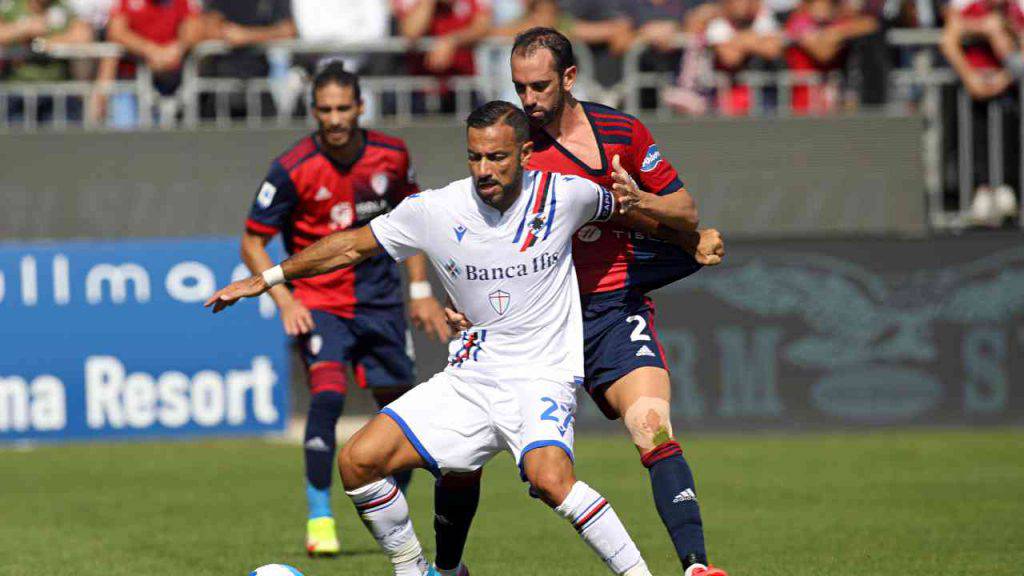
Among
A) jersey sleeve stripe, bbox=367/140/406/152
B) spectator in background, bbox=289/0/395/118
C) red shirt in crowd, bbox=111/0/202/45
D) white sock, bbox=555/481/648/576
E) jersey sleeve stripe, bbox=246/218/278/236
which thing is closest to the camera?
white sock, bbox=555/481/648/576

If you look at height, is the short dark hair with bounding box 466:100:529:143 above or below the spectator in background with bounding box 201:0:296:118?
below

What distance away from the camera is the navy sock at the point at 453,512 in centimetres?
714

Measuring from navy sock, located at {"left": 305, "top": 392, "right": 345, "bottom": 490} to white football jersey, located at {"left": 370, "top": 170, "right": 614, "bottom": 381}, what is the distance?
218 cm

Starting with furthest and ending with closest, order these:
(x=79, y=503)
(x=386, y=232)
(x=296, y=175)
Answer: (x=79, y=503) → (x=296, y=175) → (x=386, y=232)

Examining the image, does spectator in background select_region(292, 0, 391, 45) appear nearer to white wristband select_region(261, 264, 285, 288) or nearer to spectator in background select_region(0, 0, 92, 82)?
spectator in background select_region(0, 0, 92, 82)

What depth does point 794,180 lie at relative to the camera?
1570 cm

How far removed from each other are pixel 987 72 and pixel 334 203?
8.65 meters

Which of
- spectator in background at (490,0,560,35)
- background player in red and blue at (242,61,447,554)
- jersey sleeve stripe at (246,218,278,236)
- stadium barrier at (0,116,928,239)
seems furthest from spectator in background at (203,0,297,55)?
jersey sleeve stripe at (246,218,278,236)

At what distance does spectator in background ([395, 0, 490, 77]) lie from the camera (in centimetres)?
1524

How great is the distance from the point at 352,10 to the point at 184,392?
4014 millimetres

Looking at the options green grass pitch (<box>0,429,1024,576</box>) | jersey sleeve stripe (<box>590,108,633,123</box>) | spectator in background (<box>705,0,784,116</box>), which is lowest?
green grass pitch (<box>0,429,1024,576</box>)

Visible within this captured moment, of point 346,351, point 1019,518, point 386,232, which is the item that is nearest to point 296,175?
point 346,351

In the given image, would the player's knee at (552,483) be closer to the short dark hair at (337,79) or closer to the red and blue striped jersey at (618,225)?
the red and blue striped jersey at (618,225)

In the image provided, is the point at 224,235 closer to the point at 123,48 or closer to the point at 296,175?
the point at 123,48
